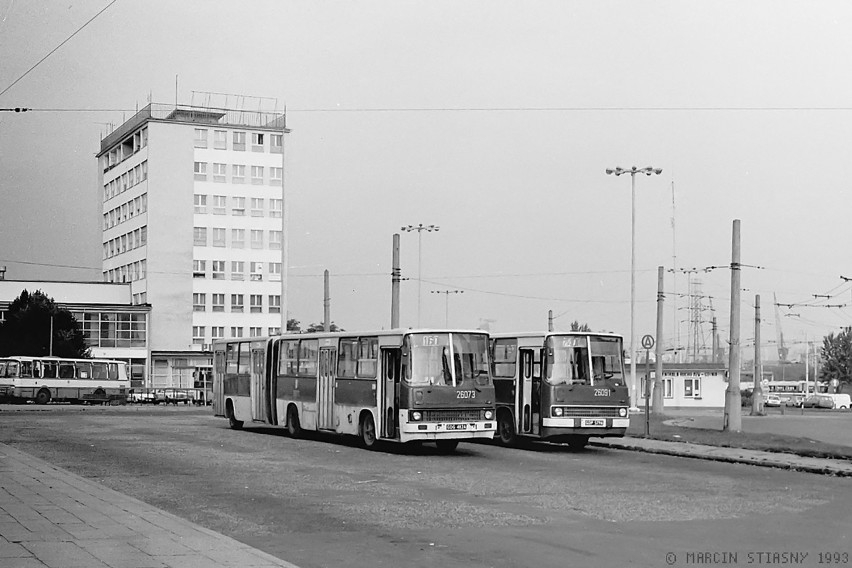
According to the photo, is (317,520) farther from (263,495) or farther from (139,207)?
(139,207)

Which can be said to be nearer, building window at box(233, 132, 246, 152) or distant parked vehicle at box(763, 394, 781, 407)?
distant parked vehicle at box(763, 394, 781, 407)

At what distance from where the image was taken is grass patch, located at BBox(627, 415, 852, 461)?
83.3ft

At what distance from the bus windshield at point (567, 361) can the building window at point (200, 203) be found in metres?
83.9

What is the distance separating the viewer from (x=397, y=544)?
1177 centimetres

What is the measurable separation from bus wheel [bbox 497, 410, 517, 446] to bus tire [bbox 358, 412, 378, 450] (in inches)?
141

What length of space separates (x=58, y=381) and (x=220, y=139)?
4191cm

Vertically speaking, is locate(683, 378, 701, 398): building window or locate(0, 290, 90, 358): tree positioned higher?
locate(0, 290, 90, 358): tree

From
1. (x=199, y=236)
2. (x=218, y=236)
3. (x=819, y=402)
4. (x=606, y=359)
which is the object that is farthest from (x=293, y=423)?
(x=218, y=236)

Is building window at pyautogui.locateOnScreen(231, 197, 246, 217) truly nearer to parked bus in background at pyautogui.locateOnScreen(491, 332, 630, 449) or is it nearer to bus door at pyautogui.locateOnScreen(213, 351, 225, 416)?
bus door at pyautogui.locateOnScreen(213, 351, 225, 416)

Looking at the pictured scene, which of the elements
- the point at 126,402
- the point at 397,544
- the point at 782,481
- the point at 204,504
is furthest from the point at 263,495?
the point at 126,402

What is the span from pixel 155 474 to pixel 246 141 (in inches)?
3639

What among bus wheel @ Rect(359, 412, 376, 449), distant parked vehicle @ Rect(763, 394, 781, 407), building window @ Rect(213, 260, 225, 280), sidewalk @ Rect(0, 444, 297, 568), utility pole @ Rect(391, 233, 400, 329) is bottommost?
distant parked vehicle @ Rect(763, 394, 781, 407)

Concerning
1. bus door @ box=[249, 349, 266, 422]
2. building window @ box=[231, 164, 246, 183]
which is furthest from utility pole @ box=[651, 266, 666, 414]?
building window @ box=[231, 164, 246, 183]

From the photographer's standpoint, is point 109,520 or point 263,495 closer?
point 109,520
